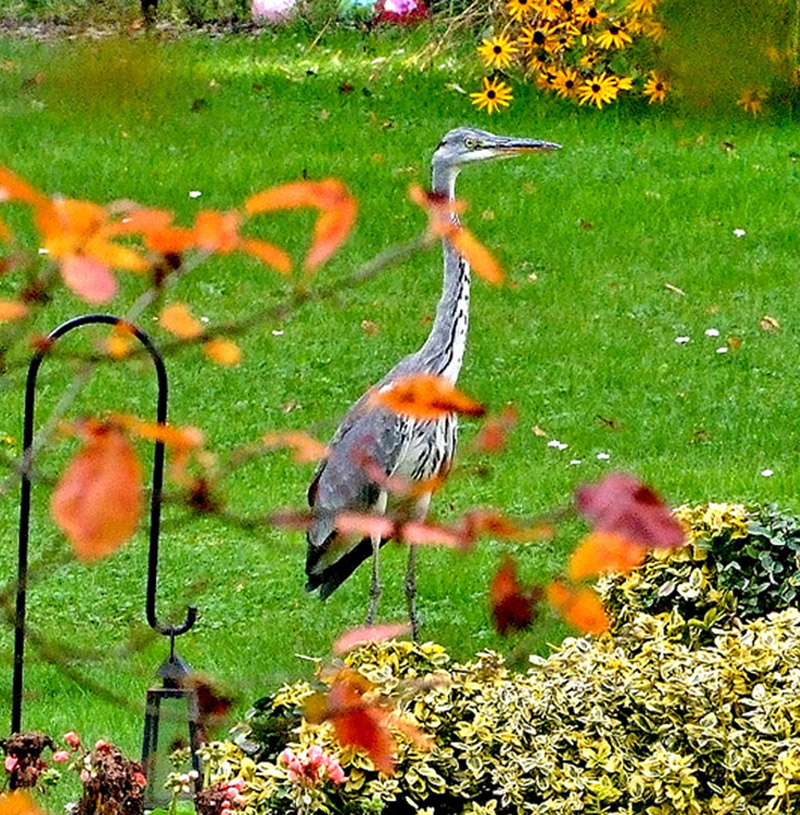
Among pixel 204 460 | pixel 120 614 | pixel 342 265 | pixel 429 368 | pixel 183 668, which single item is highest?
pixel 204 460

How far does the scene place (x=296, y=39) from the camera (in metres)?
11.0

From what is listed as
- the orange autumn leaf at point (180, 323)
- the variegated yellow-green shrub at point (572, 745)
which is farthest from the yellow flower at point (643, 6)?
the variegated yellow-green shrub at point (572, 745)

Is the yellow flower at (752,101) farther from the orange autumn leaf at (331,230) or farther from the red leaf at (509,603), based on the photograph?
the red leaf at (509,603)

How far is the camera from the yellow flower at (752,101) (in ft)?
2.72

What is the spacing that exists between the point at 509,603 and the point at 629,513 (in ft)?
0.81

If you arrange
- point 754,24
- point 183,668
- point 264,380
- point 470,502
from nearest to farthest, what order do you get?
point 754,24 → point 183,668 → point 470,502 → point 264,380

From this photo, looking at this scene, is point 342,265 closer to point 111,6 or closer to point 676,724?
point 676,724

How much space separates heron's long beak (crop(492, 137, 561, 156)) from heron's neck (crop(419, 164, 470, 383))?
8.5 inches

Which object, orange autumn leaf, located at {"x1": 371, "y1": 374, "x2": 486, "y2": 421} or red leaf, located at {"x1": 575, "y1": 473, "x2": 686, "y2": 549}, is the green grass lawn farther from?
red leaf, located at {"x1": 575, "y1": 473, "x2": 686, "y2": 549}

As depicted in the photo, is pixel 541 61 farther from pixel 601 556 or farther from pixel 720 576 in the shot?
pixel 720 576

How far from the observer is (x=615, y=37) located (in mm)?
1096

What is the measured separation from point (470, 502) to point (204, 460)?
504 cm

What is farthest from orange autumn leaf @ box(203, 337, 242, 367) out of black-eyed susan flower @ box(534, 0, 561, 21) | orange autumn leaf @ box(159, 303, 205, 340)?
black-eyed susan flower @ box(534, 0, 561, 21)

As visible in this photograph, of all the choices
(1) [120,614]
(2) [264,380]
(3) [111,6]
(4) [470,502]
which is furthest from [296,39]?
(3) [111,6]
